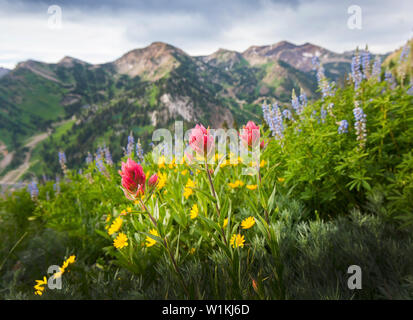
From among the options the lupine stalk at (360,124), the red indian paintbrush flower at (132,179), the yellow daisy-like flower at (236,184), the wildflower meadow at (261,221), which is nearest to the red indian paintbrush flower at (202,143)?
the wildflower meadow at (261,221)

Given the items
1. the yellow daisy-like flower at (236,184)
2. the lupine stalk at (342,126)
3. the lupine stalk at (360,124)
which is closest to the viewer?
the lupine stalk at (360,124)

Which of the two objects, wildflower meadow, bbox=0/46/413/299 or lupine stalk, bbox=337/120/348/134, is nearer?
wildflower meadow, bbox=0/46/413/299

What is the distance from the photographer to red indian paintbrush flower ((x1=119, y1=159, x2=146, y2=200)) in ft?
5.02

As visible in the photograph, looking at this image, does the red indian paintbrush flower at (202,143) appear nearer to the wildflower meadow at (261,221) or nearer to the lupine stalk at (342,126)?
the wildflower meadow at (261,221)

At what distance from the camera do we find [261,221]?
5.79ft

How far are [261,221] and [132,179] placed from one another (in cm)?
101

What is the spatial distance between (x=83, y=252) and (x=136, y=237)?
115 cm

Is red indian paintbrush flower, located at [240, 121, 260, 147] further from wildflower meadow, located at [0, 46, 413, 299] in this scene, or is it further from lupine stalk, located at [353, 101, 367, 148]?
lupine stalk, located at [353, 101, 367, 148]

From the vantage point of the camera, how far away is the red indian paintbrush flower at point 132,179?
5.02 feet

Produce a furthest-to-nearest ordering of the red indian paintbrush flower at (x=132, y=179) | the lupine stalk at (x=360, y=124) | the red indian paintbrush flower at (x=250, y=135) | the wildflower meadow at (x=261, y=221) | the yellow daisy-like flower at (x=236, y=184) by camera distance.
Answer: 1. the yellow daisy-like flower at (x=236, y=184)
2. the lupine stalk at (x=360, y=124)
3. the red indian paintbrush flower at (x=250, y=135)
4. the wildflower meadow at (x=261, y=221)
5. the red indian paintbrush flower at (x=132, y=179)

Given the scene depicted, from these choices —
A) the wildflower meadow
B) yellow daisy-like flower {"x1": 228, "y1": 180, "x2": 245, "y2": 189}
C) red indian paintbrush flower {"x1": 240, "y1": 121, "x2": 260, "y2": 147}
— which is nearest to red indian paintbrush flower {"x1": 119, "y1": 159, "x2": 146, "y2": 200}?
the wildflower meadow

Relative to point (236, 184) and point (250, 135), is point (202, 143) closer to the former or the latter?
point (250, 135)

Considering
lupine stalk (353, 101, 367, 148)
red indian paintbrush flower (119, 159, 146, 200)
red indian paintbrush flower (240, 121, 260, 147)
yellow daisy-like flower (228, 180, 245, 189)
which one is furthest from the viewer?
yellow daisy-like flower (228, 180, 245, 189)
